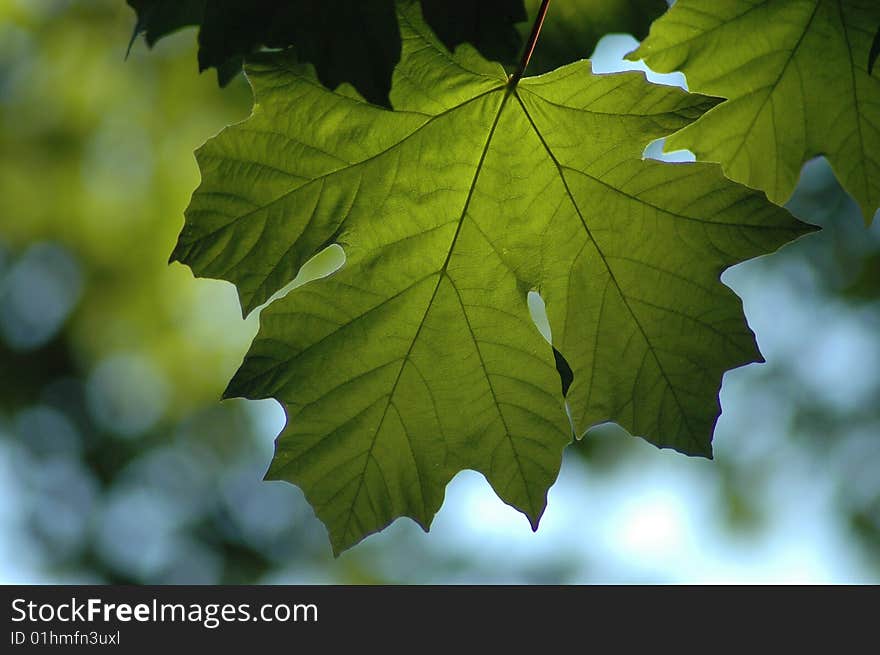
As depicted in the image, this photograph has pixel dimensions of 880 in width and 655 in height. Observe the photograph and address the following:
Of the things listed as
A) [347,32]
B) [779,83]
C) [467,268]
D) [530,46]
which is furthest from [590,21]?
[347,32]

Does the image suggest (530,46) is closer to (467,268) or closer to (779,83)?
(467,268)

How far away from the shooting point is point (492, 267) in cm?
215

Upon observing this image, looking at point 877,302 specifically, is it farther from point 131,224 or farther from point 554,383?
point 554,383

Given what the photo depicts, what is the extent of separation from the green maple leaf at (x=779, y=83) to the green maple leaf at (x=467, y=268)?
33 cm

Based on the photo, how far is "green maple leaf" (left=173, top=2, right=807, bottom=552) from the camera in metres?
1.99

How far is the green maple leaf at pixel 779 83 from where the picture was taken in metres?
2.24

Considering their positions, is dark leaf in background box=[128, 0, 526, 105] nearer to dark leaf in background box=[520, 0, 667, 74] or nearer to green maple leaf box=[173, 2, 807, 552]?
green maple leaf box=[173, 2, 807, 552]

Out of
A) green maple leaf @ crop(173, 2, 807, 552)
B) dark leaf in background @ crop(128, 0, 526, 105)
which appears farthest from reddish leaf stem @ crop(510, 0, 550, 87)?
dark leaf in background @ crop(128, 0, 526, 105)

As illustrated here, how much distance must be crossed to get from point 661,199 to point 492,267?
1.42 feet

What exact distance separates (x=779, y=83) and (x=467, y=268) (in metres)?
0.99

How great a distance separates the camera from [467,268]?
84.7 inches

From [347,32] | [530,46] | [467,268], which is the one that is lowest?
[467,268]

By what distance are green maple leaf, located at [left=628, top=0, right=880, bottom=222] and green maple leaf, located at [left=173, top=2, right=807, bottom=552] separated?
0.33 metres

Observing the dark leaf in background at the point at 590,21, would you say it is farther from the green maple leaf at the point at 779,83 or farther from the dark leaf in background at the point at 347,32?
the dark leaf in background at the point at 347,32
